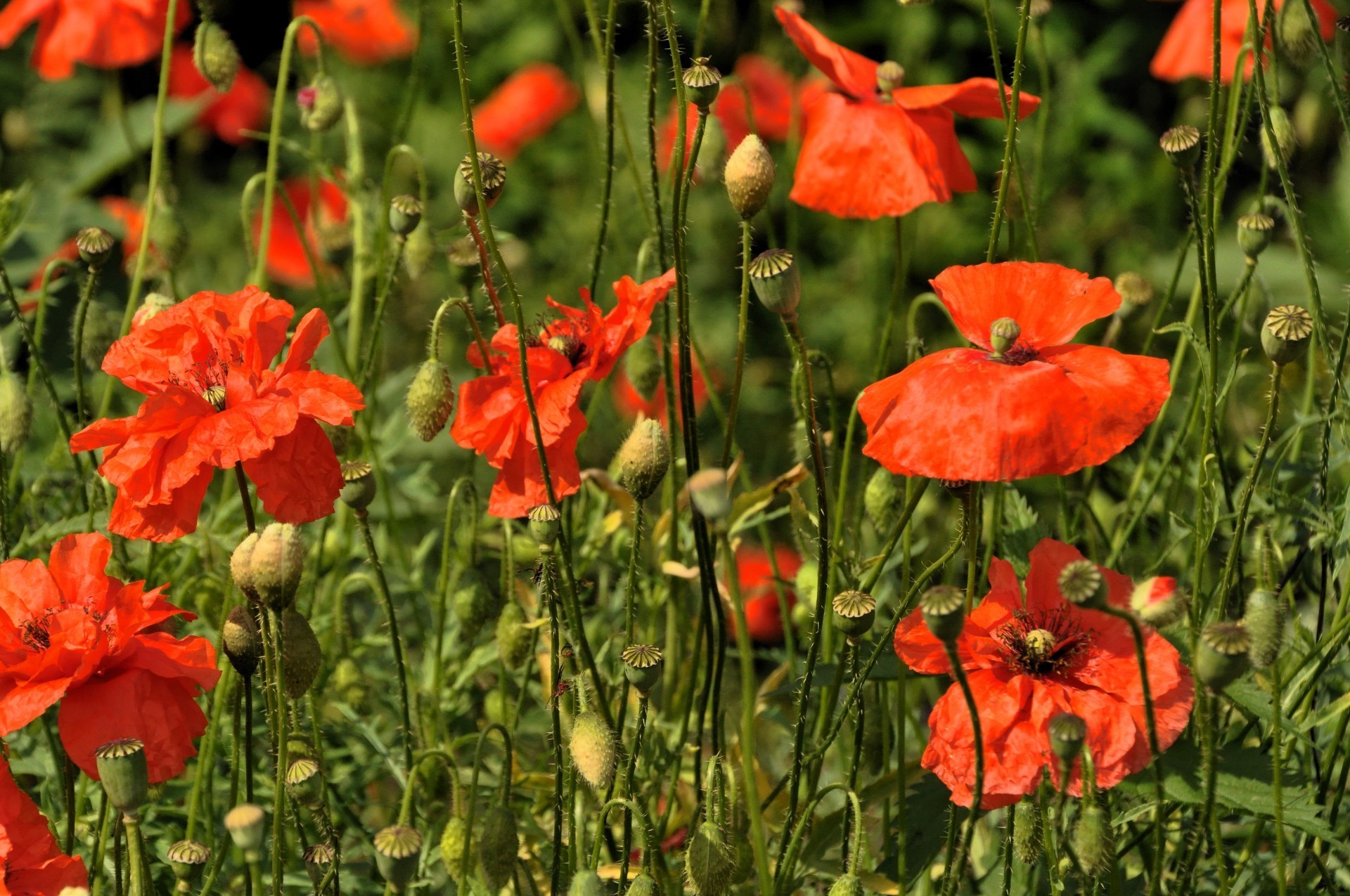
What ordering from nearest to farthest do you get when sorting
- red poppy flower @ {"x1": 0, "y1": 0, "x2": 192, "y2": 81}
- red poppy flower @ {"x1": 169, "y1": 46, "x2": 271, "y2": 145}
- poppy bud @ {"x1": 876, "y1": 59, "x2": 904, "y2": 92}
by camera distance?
poppy bud @ {"x1": 876, "y1": 59, "x2": 904, "y2": 92}
red poppy flower @ {"x1": 0, "y1": 0, "x2": 192, "y2": 81}
red poppy flower @ {"x1": 169, "y1": 46, "x2": 271, "y2": 145}

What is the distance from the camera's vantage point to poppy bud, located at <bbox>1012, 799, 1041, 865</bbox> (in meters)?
1.14

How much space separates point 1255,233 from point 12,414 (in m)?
0.99

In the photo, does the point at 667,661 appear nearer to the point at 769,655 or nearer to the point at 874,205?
the point at 769,655

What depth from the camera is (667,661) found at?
5.28ft

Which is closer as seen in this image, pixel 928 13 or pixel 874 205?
pixel 874 205

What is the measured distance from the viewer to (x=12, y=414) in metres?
1.38

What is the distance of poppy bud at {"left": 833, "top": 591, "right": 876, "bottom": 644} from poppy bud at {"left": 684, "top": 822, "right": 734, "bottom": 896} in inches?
6.1

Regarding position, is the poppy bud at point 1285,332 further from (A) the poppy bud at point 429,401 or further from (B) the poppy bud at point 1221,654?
(A) the poppy bud at point 429,401

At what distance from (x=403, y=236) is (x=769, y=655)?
530 mm

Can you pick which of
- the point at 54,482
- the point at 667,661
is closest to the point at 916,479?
the point at 667,661

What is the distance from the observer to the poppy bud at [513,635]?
1.38m

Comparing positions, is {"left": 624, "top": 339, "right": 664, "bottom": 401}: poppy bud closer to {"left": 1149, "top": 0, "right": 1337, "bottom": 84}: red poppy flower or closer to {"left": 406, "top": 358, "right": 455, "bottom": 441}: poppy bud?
{"left": 406, "top": 358, "right": 455, "bottom": 441}: poppy bud

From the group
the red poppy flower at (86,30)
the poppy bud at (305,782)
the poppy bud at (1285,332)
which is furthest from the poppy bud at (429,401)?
the red poppy flower at (86,30)

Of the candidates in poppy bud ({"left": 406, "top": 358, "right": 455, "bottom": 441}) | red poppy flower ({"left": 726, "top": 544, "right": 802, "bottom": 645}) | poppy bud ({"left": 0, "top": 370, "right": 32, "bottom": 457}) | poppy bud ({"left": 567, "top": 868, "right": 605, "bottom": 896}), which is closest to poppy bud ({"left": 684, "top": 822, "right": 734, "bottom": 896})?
poppy bud ({"left": 567, "top": 868, "right": 605, "bottom": 896})
